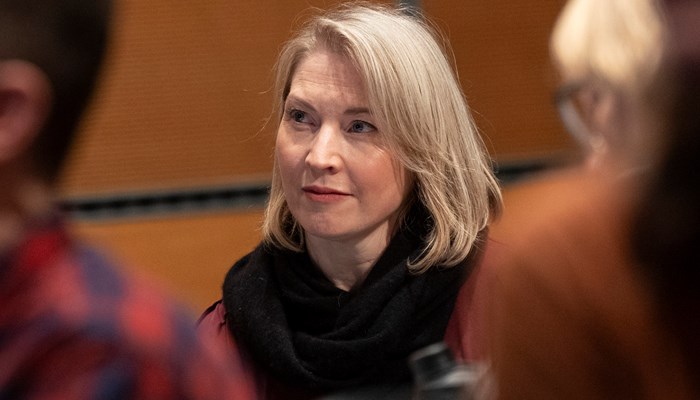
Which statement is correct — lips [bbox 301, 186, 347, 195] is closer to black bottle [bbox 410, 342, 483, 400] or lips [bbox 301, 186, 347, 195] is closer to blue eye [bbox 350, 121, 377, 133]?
blue eye [bbox 350, 121, 377, 133]

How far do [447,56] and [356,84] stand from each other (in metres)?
0.27

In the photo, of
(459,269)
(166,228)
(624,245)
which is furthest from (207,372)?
(166,228)

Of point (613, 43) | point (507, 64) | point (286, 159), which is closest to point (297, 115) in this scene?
point (286, 159)

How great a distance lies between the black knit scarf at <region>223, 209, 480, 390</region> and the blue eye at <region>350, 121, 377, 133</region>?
0.68 feet

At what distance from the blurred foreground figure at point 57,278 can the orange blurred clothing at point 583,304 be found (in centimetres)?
24

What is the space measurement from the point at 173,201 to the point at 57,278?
8.43ft

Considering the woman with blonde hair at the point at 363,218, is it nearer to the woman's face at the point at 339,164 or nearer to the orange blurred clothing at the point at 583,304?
the woman's face at the point at 339,164

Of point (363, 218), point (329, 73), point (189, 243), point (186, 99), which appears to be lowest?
point (189, 243)

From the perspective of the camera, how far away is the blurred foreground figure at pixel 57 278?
0.71 meters

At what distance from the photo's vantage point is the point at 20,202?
0.74 m

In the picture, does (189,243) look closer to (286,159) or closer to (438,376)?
(286,159)

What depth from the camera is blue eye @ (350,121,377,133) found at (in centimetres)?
192

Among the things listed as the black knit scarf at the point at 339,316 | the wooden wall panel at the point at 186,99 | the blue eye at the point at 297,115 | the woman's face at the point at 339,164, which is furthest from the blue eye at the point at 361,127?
the wooden wall panel at the point at 186,99

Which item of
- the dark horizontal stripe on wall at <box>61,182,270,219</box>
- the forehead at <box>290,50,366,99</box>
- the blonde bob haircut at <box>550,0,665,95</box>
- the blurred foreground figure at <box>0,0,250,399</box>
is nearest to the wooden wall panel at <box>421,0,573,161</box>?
the dark horizontal stripe on wall at <box>61,182,270,219</box>
